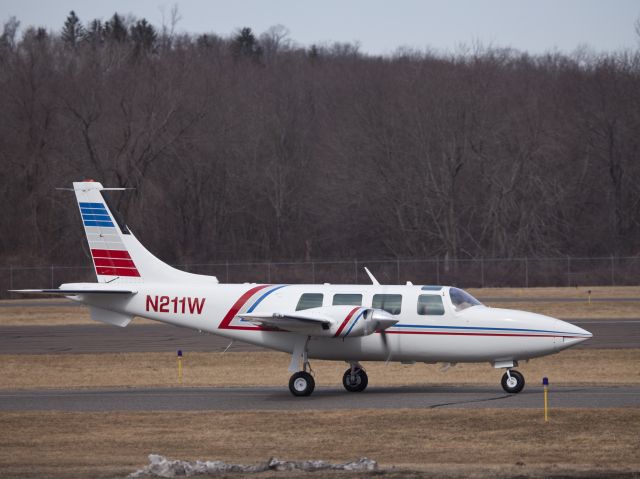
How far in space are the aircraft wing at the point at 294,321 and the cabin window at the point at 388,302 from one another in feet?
4.03

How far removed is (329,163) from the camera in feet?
252

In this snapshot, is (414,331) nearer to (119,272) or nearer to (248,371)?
(119,272)

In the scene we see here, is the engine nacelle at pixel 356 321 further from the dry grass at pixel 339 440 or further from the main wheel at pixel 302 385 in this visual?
the dry grass at pixel 339 440

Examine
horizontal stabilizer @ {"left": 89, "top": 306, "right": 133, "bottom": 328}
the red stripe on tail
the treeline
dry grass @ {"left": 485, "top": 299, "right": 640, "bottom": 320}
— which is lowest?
dry grass @ {"left": 485, "top": 299, "right": 640, "bottom": 320}

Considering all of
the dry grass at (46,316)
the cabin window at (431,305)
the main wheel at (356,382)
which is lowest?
the main wheel at (356,382)

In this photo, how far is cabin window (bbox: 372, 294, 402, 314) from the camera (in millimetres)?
22375

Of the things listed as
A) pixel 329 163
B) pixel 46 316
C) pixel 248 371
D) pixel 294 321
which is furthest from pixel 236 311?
pixel 329 163

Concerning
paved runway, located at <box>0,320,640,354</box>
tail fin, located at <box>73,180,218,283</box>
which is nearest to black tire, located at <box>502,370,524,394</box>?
tail fin, located at <box>73,180,218,283</box>

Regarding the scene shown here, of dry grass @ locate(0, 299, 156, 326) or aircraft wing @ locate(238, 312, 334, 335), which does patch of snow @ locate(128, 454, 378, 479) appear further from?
dry grass @ locate(0, 299, 156, 326)

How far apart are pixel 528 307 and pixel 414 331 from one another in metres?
25.1

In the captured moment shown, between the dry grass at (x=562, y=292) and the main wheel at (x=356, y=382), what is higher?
the dry grass at (x=562, y=292)

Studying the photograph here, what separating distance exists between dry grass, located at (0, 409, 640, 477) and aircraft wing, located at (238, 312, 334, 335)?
225 cm

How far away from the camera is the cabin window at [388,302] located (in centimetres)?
2238

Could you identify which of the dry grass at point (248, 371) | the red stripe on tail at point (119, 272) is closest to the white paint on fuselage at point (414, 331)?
the red stripe on tail at point (119, 272)
